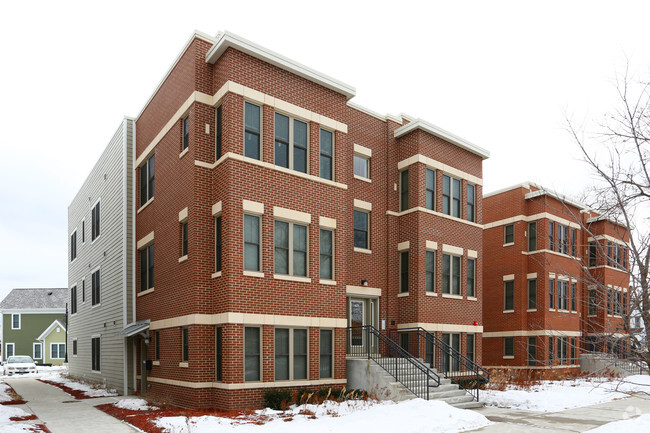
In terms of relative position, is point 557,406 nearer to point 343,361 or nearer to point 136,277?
point 343,361

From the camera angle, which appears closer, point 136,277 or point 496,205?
point 136,277

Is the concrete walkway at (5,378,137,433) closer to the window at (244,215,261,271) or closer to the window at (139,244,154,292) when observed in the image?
the window at (139,244,154,292)

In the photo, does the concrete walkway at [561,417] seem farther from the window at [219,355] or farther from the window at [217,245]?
the window at [217,245]

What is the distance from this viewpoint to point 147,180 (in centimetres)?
2178

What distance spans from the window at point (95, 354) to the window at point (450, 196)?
684 inches

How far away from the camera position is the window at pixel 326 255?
1800cm

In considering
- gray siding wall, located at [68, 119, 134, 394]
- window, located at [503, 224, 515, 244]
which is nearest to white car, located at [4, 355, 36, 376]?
gray siding wall, located at [68, 119, 134, 394]

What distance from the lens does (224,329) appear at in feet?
50.8

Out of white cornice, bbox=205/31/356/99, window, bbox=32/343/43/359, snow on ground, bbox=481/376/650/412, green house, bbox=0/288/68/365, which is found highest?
white cornice, bbox=205/31/356/99

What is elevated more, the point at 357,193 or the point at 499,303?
the point at 357,193

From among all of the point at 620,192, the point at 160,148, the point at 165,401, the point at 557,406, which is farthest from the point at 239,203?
the point at 557,406

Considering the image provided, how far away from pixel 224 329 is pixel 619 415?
1181 centimetres

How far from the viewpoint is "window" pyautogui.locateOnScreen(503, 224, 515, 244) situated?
31.2 metres

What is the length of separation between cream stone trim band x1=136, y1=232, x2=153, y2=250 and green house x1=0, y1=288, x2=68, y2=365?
40864 millimetres
